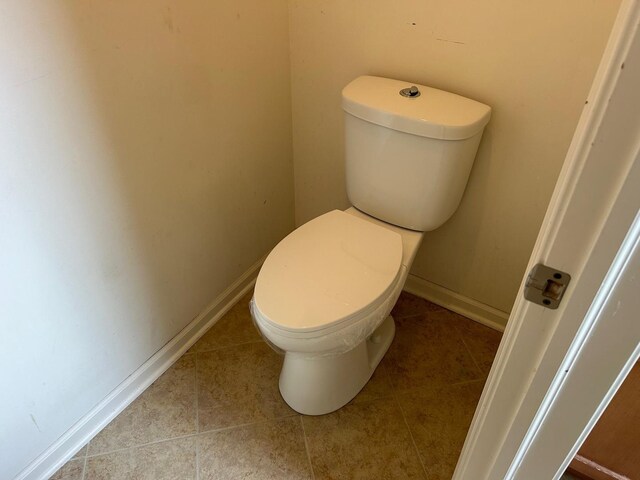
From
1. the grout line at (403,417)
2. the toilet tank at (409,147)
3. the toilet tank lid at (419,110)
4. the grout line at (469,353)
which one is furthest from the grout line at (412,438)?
the toilet tank lid at (419,110)

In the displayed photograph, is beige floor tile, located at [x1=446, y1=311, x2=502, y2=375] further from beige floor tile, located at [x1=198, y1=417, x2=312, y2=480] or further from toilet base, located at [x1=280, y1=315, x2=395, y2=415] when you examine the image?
beige floor tile, located at [x1=198, y1=417, x2=312, y2=480]

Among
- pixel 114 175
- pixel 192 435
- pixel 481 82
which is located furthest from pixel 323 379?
pixel 481 82

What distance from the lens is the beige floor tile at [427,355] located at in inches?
59.5

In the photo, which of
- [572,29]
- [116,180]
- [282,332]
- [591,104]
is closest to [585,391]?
[591,104]

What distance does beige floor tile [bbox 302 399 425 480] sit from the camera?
1.28m

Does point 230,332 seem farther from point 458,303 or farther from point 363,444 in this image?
point 458,303

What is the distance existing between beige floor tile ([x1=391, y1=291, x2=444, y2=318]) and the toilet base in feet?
0.97

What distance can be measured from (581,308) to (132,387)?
1.31 meters

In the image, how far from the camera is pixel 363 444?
1.34 metres

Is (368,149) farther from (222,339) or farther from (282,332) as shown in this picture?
(222,339)

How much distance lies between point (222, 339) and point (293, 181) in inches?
25.2

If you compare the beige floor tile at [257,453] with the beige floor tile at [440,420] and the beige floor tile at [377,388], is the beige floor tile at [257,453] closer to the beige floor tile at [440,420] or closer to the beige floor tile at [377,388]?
the beige floor tile at [377,388]

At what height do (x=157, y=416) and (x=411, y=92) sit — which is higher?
(x=411, y=92)

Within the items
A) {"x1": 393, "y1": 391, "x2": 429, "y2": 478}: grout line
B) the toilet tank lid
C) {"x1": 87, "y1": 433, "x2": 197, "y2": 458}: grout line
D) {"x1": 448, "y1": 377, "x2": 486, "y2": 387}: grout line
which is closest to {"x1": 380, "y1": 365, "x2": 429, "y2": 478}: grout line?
{"x1": 393, "y1": 391, "x2": 429, "y2": 478}: grout line
